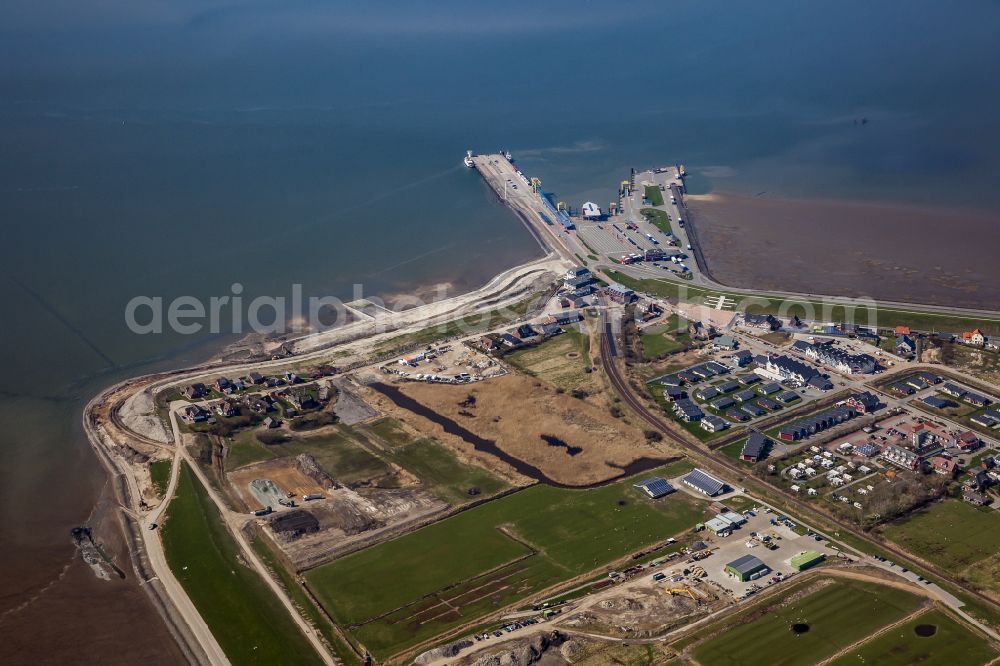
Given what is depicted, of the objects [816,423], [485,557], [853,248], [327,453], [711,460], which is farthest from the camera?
[853,248]

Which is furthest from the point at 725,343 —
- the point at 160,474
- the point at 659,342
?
the point at 160,474

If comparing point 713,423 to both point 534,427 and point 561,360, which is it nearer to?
point 534,427

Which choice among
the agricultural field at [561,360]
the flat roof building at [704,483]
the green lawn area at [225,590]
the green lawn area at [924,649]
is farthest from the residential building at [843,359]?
the green lawn area at [225,590]

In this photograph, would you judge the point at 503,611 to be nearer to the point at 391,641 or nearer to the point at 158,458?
the point at 391,641

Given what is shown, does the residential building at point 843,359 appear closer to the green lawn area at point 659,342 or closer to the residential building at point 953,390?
the residential building at point 953,390

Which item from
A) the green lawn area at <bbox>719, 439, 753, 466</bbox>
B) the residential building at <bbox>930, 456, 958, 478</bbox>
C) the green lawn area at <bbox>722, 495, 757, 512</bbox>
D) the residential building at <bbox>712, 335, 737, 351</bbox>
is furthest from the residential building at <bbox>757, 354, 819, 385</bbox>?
the green lawn area at <bbox>722, 495, 757, 512</bbox>

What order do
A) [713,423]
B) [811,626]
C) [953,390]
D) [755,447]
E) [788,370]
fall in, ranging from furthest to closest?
[788,370] → [953,390] → [713,423] → [755,447] → [811,626]

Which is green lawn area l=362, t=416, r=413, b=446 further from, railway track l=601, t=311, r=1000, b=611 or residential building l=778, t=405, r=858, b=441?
residential building l=778, t=405, r=858, b=441
